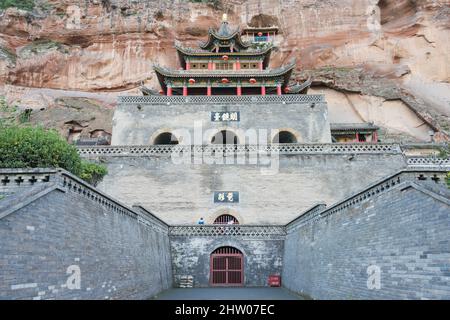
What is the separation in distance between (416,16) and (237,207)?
2308cm

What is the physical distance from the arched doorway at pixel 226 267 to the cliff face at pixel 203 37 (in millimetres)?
18100

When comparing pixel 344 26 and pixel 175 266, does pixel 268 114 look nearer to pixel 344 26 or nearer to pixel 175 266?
pixel 175 266

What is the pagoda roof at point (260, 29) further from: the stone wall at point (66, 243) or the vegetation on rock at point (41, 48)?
the stone wall at point (66, 243)

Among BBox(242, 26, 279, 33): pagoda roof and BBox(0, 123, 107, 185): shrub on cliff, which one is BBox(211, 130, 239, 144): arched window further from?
BBox(242, 26, 279, 33): pagoda roof

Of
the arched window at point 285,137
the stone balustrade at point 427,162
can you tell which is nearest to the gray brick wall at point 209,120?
the arched window at point 285,137

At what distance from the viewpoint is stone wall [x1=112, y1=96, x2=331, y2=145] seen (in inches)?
671

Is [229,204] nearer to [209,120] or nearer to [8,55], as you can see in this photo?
[209,120]

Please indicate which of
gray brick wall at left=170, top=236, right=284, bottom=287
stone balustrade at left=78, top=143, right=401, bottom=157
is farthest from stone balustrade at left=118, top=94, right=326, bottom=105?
gray brick wall at left=170, top=236, right=284, bottom=287

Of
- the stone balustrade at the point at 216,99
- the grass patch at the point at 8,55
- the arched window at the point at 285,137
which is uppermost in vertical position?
the grass patch at the point at 8,55

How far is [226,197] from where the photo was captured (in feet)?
46.7

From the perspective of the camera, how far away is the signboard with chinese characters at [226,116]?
17344 millimetres

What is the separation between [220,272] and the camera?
38.7ft

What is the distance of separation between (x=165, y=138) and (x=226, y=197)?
6091 millimetres

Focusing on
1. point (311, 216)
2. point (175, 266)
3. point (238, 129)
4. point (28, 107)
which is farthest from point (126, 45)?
point (311, 216)
